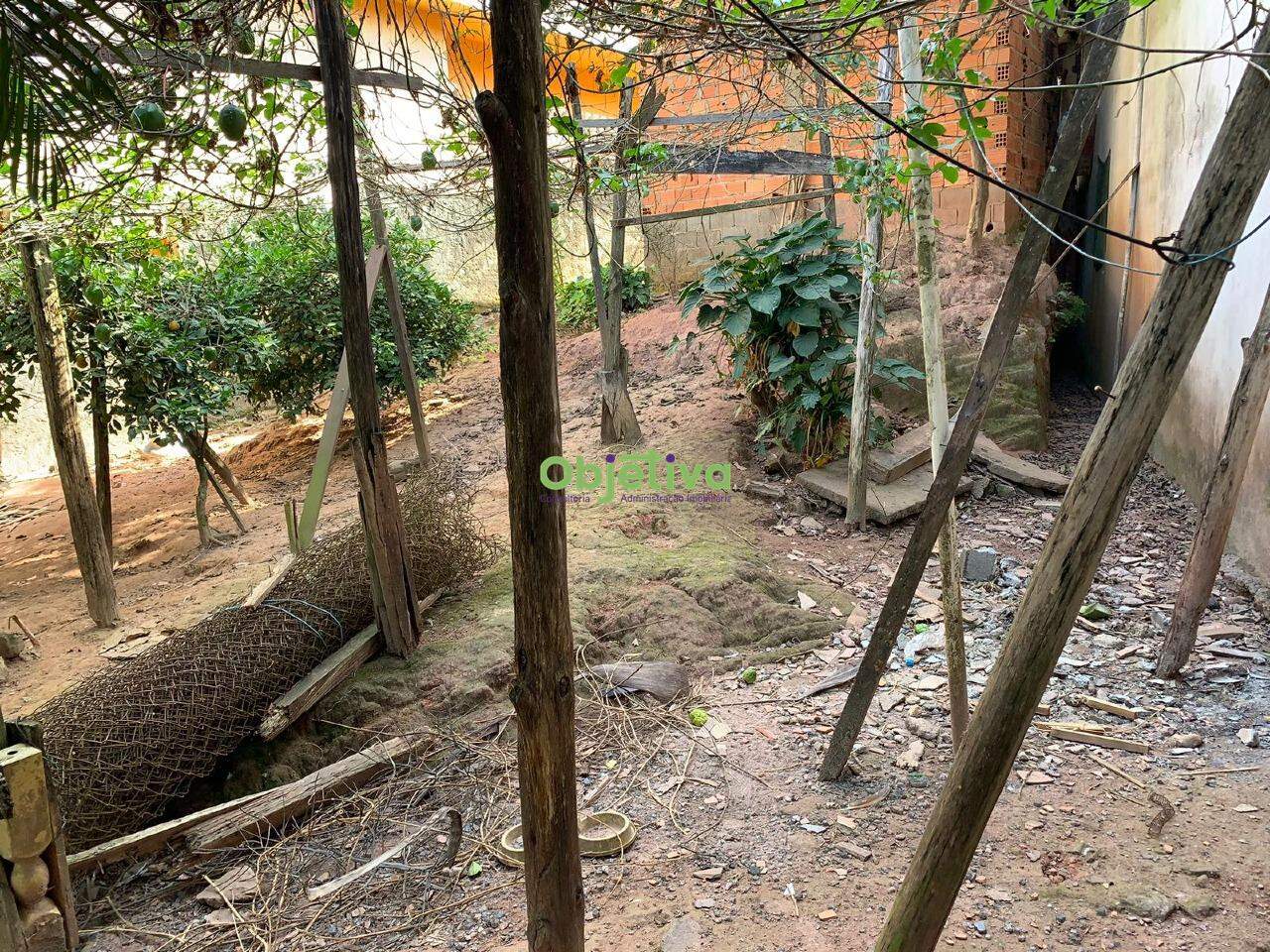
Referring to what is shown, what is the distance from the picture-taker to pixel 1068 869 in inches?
107

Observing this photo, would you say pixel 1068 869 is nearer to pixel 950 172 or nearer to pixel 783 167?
pixel 950 172

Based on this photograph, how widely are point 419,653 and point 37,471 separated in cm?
829

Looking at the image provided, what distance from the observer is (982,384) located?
2.88 metres

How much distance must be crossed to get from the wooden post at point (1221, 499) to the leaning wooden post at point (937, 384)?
3.91ft

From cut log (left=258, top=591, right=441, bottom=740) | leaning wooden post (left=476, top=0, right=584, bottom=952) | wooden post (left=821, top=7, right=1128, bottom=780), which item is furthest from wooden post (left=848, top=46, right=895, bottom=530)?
leaning wooden post (left=476, top=0, right=584, bottom=952)

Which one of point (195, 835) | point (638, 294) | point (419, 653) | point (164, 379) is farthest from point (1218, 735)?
point (638, 294)

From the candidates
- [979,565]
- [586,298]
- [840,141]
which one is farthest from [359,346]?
[586,298]

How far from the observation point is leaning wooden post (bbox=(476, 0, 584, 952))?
1473 mm

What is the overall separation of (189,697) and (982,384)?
3384 millimetres

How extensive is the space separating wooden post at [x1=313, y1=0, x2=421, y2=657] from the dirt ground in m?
0.34

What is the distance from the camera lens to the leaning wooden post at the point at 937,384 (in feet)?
10.4

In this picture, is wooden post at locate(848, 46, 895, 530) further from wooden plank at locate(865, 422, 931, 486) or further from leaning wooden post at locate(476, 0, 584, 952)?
leaning wooden post at locate(476, 0, 584, 952)

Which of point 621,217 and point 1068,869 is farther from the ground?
point 621,217

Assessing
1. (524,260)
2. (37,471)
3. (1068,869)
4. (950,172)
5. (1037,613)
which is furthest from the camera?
(37,471)
